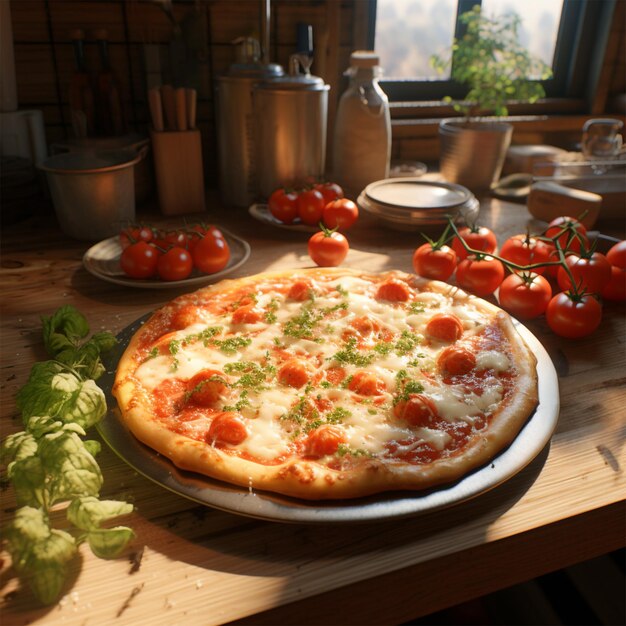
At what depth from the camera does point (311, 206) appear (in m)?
1.89

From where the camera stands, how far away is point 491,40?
2342 millimetres

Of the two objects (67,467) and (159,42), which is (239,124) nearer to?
(159,42)

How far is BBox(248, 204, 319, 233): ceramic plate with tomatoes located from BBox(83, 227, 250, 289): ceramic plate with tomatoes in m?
0.22

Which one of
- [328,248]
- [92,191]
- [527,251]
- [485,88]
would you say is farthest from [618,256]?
[92,191]

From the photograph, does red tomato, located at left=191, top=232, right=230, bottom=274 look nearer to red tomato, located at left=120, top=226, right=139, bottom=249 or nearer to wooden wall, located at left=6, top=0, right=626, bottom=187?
red tomato, located at left=120, top=226, right=139, bottom=249

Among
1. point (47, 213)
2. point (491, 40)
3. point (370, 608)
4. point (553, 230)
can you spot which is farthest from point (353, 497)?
point (491, 40)

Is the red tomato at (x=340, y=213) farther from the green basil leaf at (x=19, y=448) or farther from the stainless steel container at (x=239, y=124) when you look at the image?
the green basil leaf at (x=19, y=448)

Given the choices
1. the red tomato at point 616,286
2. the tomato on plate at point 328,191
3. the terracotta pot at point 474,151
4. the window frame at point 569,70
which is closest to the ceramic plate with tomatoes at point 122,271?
the tomato on plate at point 328,191

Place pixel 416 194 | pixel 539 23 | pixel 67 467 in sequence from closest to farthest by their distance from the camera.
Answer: pixel 67 467
pixel 416 194
pixel 539 23

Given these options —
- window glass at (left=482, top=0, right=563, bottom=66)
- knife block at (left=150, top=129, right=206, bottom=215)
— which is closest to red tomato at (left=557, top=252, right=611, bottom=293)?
knife block at (left=150, top=129, right=206, bottom=215)

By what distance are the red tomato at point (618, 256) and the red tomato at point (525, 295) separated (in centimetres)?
26

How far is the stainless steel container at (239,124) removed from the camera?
1990 millimetres

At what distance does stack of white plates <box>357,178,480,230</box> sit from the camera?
183 cm

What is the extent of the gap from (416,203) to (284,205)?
0.43 metres
